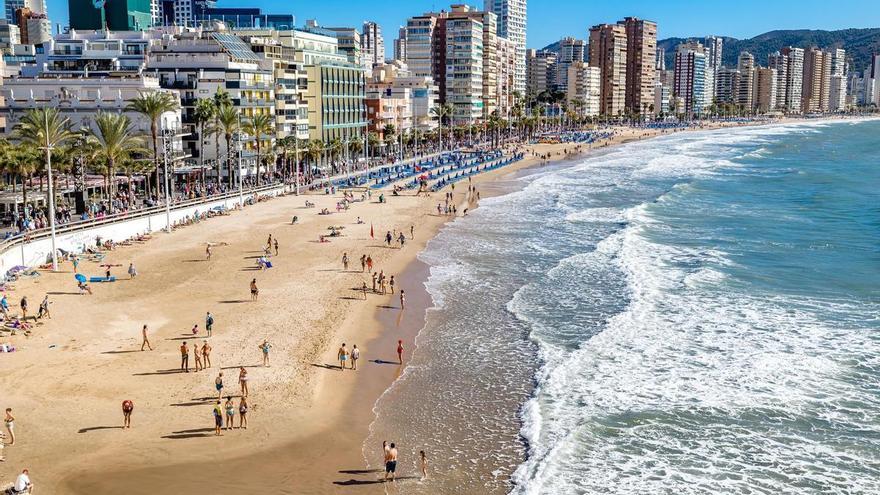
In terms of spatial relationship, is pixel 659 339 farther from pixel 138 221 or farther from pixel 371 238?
pixel 138 221

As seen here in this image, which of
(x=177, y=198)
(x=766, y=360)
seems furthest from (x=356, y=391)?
(x=177, y=198)

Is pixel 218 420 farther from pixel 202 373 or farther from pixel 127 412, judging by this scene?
pixel 202 373

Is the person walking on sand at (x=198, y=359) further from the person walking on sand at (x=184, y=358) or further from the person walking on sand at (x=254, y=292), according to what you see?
the person walking on sand at (x=254, y=292)

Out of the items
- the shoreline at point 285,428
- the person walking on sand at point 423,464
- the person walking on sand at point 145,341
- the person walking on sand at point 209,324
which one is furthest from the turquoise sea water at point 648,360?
the person walking on sand at point 145,341

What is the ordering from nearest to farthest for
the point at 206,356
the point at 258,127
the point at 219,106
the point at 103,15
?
the point at 206,356, the point at 219,106, the point at 258,127, the point at 103,15

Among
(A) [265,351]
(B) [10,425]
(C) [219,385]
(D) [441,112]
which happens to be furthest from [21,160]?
(D) [441,112]
